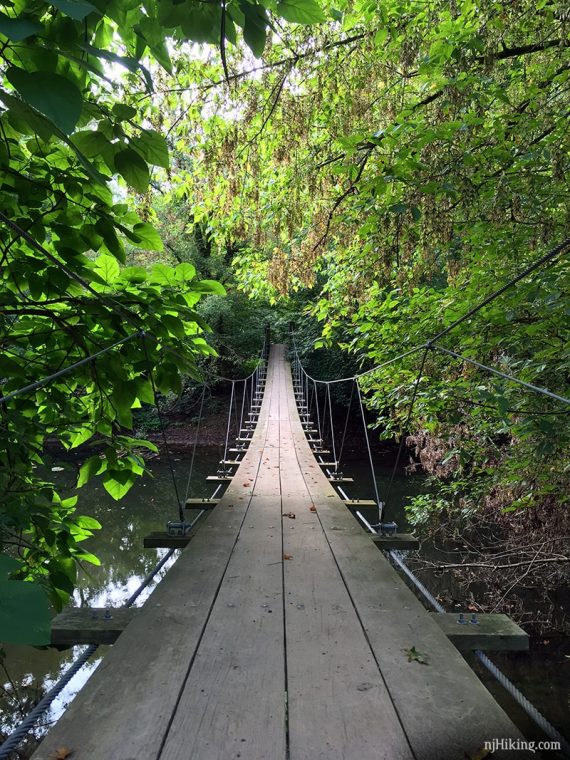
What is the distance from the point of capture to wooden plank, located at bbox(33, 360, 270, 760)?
0.74 metres

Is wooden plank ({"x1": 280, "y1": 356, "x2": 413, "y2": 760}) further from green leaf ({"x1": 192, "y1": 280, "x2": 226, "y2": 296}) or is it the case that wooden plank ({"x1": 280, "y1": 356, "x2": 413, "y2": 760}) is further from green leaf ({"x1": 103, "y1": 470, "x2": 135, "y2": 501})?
green leaf ({"x1": 192, "y1": 280, "x2": 226, "y2": 296})

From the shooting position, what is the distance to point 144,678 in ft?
2.99

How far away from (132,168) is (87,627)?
3.25 feet

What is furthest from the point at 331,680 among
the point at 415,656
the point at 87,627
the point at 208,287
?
the point at 208,287

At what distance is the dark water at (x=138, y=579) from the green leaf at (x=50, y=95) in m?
1.01

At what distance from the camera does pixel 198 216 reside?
10.7 ft

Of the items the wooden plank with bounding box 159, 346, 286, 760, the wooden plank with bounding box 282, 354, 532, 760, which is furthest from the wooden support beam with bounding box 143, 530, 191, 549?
the wooden plank with bounding box 282, 354, 532, 760

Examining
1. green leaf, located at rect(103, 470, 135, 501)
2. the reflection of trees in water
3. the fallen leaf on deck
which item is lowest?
the reflection of trees in water

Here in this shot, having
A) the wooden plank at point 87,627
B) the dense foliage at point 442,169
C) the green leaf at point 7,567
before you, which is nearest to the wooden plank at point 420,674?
the wooden plank at point 87,627

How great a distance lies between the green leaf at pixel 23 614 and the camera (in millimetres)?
303

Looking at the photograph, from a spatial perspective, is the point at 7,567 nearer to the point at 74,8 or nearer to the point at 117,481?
the point at 74,8

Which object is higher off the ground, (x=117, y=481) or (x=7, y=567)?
(x=7, y=567)

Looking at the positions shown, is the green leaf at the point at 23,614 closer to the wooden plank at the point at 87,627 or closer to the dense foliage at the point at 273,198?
the dense foliage at the point at 273,198

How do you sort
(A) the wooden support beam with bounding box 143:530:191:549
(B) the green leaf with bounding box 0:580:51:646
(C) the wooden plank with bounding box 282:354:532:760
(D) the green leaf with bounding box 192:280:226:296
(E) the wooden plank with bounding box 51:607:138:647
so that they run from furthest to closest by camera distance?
(A) the wooden support beam with bounding box 143:530:191:549
(D) the green leaf with bounding box 192:280:226:296
(E) the wooden plank with bounding box 51:607:138:647
(C) the wooden plank with bounding box 282:354:532:760
(B) the green leaf with bounding box 0:580:51:646
